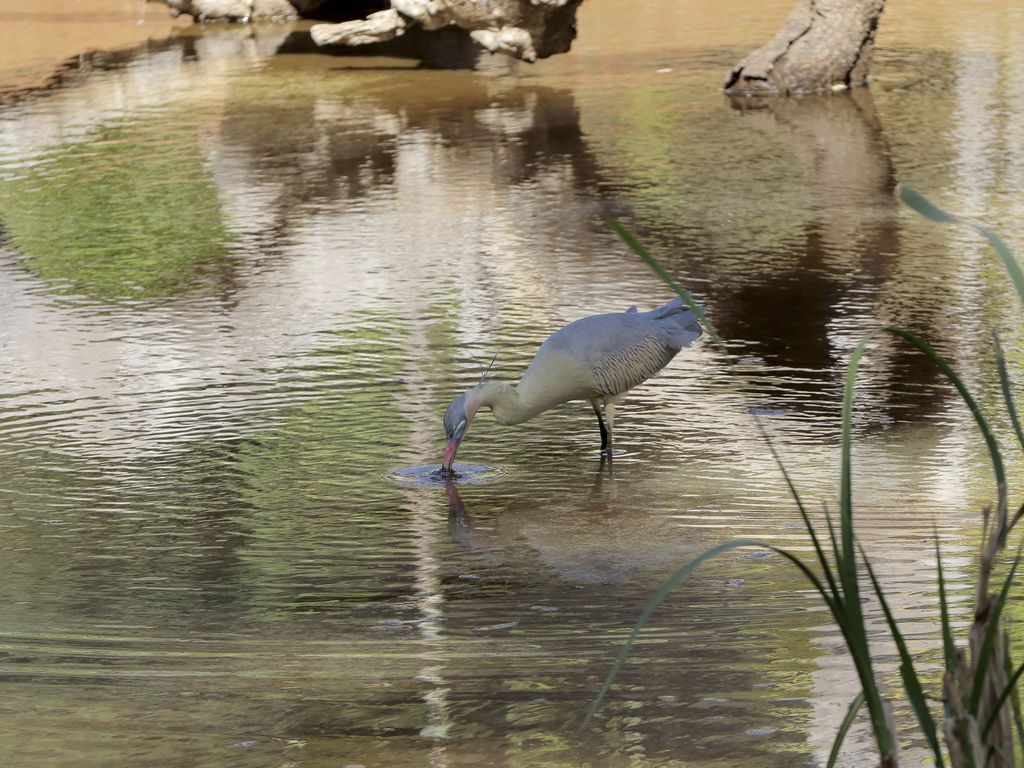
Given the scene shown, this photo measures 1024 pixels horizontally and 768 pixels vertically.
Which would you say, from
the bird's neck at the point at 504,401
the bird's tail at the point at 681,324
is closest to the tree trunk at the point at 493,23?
the bird's tail at the point at 681,324

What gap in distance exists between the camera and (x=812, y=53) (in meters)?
14.2

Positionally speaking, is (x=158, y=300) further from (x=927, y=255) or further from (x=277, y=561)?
(x=927, y=255)

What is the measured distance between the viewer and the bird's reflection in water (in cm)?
502

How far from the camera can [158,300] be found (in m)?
8.52

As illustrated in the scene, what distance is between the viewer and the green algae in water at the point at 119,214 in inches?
359

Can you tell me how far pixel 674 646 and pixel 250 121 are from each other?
33.3 ft

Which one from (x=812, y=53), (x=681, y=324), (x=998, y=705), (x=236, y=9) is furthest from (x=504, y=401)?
(x=236, y=9)

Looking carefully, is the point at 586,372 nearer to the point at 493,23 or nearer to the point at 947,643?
the point at 947,643

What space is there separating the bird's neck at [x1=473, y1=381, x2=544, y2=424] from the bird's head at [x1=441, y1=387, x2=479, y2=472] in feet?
0.12

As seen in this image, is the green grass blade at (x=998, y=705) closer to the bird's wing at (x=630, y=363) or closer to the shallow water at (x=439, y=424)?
the shallow water at (x=439, y=424)

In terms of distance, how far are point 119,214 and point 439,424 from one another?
15.9 ft

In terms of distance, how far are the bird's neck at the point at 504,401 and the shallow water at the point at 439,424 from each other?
229 millimetres

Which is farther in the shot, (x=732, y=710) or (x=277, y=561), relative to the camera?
(x=277, y=561)

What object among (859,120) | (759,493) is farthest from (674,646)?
(859,120)
